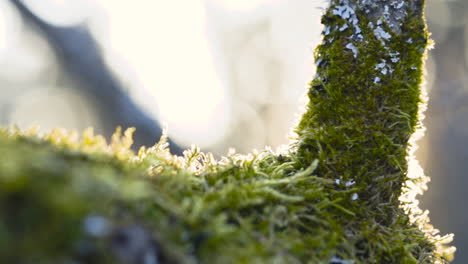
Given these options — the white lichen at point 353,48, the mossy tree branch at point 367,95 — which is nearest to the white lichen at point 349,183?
the mossy tree branch at point 367,95

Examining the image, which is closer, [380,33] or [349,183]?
[349,183]

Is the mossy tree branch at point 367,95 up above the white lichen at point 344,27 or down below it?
below

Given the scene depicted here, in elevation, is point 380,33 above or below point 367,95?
above

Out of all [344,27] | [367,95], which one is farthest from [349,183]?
[344,27]

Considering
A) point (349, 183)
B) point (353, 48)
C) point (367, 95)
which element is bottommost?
point (349, 183)

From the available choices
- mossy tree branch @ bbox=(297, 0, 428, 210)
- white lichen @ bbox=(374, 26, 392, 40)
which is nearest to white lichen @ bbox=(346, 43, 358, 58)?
mossy tree branch @ bbox=(297, 0, 428, 210)

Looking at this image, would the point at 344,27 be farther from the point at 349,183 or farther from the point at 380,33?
the point at 349,183

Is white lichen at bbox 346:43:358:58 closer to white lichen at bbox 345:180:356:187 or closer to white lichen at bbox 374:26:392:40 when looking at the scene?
white lichen at bbox 374:26:392:40

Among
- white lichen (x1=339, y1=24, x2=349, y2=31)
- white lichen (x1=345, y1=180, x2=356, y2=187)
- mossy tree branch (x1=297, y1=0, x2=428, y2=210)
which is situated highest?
white lichen (x1=339, y1=24, x2=349, y2=31)

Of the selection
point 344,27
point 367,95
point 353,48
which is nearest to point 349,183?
point 367,95

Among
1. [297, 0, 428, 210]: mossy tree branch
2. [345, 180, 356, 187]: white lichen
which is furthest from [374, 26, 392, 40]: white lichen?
[345, 180, 356, 187]: white lichen

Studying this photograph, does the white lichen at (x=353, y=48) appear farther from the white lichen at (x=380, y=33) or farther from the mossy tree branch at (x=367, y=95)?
the white lichen at (x=380, y=33)

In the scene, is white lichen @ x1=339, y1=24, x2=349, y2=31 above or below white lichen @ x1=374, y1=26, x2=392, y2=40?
above

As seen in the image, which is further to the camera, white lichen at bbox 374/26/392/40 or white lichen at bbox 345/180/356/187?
white lichen at bbox 374/26/392/40
